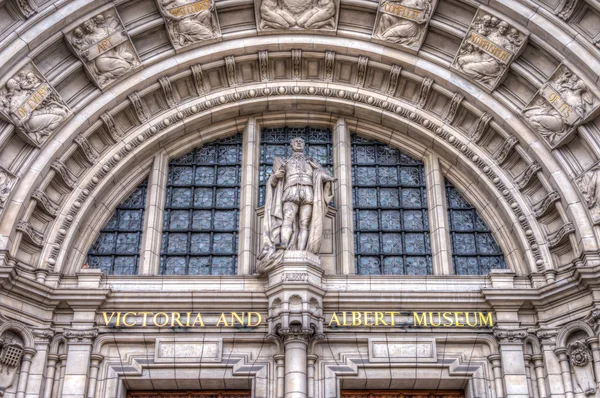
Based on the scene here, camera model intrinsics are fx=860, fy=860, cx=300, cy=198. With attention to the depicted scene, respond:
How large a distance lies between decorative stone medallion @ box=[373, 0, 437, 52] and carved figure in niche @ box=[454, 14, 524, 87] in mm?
1081

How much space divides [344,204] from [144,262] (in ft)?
16.0

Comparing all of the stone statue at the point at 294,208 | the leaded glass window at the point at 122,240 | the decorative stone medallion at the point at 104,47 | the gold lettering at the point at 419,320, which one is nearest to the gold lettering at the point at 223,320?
the stone statue at the point at 294,208

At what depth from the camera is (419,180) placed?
21.4m

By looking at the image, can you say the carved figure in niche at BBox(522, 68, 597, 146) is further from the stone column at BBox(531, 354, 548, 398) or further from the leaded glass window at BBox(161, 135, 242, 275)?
the leaded glass window at BBox(161, 135, 242, 275)

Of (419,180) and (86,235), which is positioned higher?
(419,180)

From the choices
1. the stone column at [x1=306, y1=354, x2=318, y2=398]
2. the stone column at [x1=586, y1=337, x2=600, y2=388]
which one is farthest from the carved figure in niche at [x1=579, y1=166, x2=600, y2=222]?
the stone column at [x1=306, y1=354, x2=318, y2=398]

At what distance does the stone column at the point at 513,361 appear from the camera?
57.4 feet

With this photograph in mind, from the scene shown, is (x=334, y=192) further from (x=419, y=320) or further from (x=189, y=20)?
(x=189, y=20)

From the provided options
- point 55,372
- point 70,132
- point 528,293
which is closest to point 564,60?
point 528,293

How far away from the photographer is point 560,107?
19.1 metres

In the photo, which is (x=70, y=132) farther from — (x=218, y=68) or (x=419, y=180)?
(x=419, y=180)

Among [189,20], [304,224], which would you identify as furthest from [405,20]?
[304,224]

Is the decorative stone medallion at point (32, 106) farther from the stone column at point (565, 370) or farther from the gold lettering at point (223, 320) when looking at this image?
the stone column at point (565, 370)

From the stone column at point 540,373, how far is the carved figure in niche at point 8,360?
10504 mm
